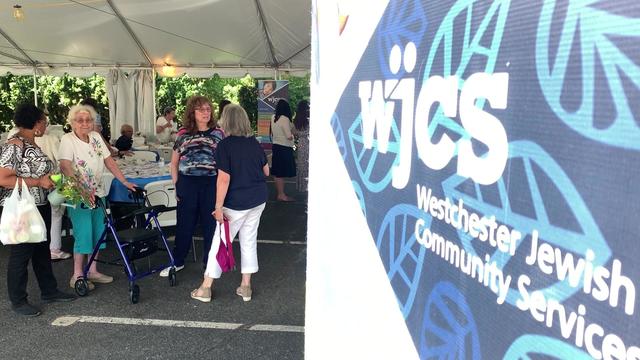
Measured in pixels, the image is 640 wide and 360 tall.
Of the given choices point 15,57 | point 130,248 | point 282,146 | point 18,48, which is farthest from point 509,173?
point 15,57

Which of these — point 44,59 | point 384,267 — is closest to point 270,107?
point 44,59

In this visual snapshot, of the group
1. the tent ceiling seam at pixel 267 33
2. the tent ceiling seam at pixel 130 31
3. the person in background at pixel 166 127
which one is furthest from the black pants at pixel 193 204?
the person in background at pixel 166 127

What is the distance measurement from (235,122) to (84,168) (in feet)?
4.36

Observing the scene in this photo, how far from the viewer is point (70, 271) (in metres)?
4.74

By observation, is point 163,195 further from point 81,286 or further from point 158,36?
point 158,36

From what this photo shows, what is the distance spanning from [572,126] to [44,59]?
12366mm

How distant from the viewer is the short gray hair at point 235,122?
12.3 feet

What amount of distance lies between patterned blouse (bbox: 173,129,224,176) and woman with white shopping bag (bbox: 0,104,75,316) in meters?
1.03

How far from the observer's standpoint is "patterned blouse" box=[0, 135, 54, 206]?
3.55 metres

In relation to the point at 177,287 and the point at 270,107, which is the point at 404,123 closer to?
the point at 177,287

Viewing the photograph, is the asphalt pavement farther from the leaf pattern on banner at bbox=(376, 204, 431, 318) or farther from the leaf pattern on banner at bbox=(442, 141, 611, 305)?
the leaf pattern on banner at bbox=(442, 141, 611, 305)

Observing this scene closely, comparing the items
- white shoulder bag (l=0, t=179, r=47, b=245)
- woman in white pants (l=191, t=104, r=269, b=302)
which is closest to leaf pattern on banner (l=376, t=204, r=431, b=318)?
woman in white pants (l=191, t=104, r=269, b=302)

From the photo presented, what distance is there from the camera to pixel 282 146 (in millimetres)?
8164

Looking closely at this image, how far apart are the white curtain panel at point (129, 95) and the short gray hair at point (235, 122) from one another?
8.00 m
